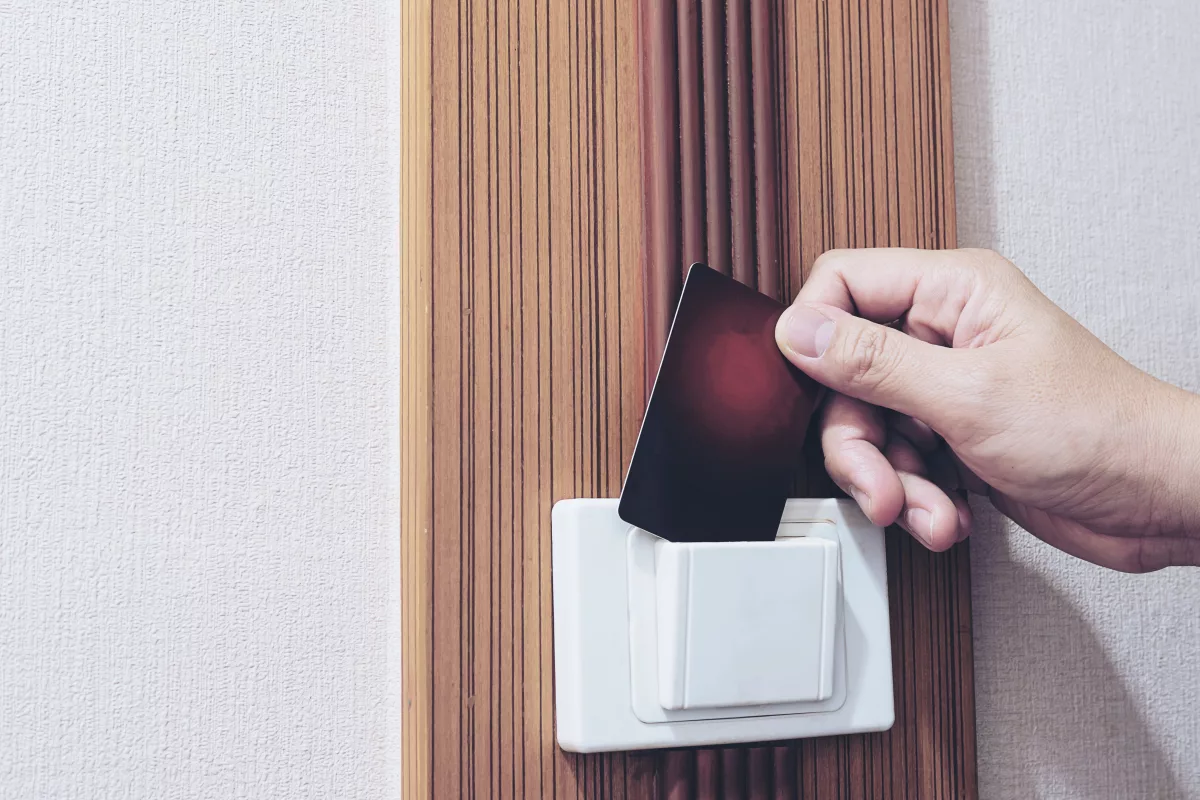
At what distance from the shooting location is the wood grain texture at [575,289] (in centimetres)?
44

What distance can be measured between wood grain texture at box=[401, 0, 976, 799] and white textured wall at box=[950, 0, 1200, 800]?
0.20 feet

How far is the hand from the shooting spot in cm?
45

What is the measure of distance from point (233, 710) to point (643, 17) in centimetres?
40

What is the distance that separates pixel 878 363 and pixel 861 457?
0.16 feet

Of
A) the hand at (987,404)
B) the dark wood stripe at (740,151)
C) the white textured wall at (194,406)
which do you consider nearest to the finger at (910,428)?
the hand at (987,404)

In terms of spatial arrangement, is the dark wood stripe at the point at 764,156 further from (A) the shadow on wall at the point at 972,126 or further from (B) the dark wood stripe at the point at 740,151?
(A) the shadow on wall at the point at 972,126

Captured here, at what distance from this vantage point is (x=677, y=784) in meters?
0.46

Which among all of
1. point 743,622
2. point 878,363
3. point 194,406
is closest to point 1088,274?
point 878,363

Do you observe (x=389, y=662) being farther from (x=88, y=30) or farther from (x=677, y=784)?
(x=88, y=30)

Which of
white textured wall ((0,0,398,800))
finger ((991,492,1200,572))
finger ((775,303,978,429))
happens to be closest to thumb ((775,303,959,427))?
finger ((775,303,978,429))

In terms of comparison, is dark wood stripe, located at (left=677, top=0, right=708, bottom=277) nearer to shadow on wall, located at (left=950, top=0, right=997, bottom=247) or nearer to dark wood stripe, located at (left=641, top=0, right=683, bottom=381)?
dark wood stripe, located at (left=641, top=0, right=683, bottom=381)

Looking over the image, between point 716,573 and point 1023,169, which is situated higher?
point 1023,169

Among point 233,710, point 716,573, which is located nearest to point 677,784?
point 716,573

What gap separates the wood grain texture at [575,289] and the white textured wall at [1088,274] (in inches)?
2.4
